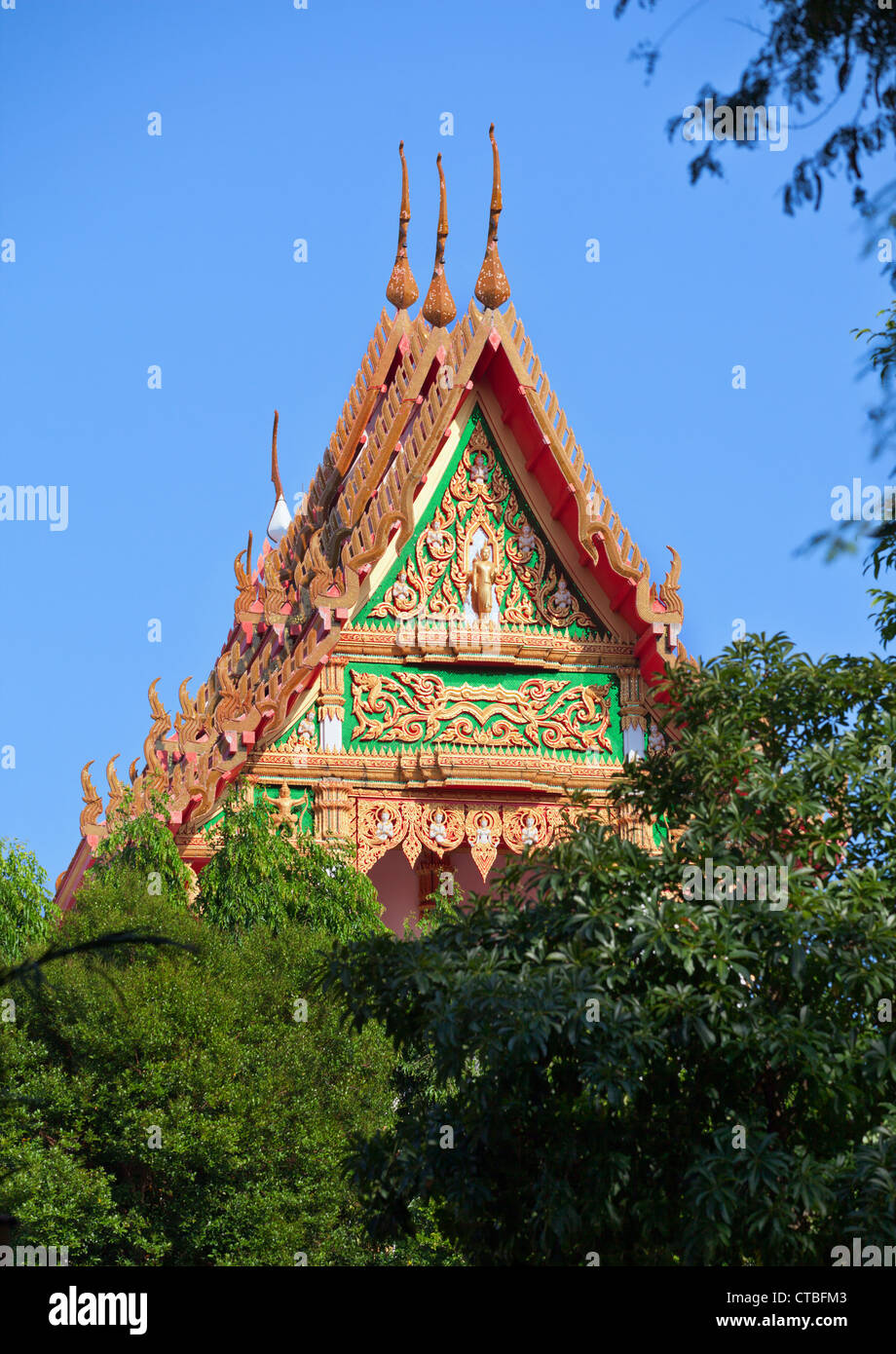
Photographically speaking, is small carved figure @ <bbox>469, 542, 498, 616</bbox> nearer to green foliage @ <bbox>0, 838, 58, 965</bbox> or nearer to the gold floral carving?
the gold floral carving

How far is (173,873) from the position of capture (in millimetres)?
17859

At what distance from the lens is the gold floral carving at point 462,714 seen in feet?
62.5

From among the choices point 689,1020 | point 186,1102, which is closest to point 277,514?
point 186,1102

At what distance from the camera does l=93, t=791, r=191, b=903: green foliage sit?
17.7 metres

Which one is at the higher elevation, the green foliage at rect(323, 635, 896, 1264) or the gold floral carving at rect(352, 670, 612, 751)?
the gold floral carving at rect(352, 670, 612, 751)

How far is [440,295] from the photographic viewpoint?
69.3ft

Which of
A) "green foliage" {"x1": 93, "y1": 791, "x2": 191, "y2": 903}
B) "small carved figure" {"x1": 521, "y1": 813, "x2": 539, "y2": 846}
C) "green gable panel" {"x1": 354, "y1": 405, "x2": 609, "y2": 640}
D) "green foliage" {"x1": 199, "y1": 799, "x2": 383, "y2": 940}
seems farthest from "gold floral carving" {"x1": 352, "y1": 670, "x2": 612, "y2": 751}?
"green foliage" {"x1": 93, "y1": 791, "x2": 191, "y2": 903}

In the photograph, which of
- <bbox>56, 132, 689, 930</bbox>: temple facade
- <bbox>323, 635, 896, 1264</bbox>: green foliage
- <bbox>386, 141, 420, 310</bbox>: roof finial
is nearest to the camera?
<bbox>323, 635, 896, 1264</bbox>: green foliage

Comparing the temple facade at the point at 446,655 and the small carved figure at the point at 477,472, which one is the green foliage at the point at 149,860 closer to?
the temple facade at the point at 446,655

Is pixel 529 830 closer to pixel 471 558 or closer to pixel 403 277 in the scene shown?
pixel 471 558

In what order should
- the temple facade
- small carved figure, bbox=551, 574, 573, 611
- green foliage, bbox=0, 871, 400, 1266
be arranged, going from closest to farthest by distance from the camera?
green foliage, bbox=0, 871, 400, 1266
the temple facade
small carved figure, bbox=551, 574, 573, 611

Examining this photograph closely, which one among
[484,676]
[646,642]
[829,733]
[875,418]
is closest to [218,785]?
[484,676]

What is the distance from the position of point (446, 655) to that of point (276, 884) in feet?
8.70

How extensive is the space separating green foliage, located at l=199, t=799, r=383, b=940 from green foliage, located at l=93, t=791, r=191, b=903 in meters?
0.21
